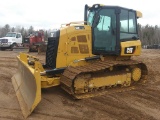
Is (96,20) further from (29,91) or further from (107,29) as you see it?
(29,91)

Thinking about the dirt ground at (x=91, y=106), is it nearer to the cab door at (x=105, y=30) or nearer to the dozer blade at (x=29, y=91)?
the dozer blade at (x=29, y=91)

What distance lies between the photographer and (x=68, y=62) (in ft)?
26.6

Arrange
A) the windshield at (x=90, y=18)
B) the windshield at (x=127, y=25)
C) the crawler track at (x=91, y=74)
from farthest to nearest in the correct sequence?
1. the windshield at (x=90, y=18)
2. the windshield at (x=127, y=25)
3. the crawler track at (x=91, y=74)

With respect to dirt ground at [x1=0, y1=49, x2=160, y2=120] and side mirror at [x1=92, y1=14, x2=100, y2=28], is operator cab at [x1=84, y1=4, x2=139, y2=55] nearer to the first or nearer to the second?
side mirror at [x1=92, y1=14, x2=100, y2=28]

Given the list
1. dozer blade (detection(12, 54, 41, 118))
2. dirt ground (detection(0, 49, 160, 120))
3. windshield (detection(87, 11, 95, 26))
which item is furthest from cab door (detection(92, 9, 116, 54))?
dozer blade (detection(12, 54, 41, 118))

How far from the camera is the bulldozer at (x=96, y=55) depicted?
7.71m

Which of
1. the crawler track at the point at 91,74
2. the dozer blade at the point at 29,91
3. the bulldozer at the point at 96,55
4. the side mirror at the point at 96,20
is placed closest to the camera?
the dozer blade at the point at 29,91

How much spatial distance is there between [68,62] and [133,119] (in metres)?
2.97

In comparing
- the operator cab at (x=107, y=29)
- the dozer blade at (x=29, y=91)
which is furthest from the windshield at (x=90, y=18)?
the dozer blade at (x=29, y=91)

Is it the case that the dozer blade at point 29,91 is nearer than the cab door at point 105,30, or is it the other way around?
the dozer blade at point 29,91

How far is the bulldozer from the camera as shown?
771cm

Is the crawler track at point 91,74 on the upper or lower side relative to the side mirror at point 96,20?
lower

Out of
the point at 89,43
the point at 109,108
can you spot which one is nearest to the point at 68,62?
the point at 89,43

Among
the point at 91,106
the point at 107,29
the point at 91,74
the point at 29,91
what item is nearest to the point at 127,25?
the point at 107,29
